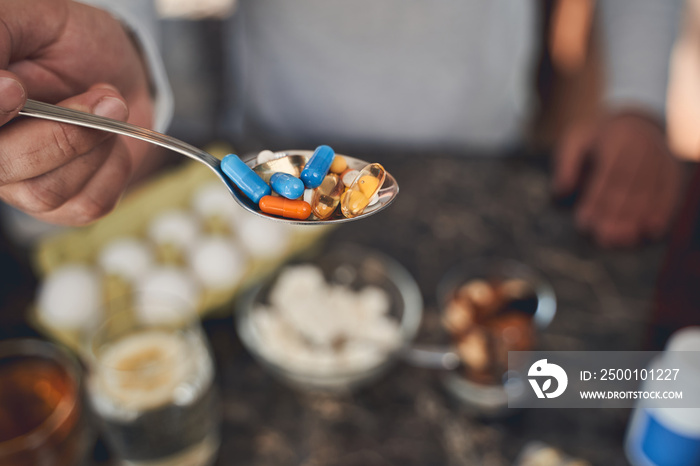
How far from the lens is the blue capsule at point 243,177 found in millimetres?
480

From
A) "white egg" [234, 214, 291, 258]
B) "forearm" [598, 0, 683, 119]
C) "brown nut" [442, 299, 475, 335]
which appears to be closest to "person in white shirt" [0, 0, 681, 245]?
"forearm" [598, 0, 683, 119]

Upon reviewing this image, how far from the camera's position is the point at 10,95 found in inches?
15.3

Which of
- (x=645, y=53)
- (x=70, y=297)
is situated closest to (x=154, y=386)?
(x=70, y=297)

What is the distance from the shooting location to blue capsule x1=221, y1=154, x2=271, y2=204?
1.57 ft

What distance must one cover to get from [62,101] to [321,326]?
1.65ft

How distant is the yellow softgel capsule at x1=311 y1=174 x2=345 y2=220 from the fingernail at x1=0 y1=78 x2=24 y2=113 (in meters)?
0.25

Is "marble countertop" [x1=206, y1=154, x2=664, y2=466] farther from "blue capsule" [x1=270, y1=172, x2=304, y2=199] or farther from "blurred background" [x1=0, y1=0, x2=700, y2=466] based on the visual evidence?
"blue capsule" [x1=270, y1=172, x2=304, y2=199]

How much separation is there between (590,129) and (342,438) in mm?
845

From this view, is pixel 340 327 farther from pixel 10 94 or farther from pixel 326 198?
pixel 10 94

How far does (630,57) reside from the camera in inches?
50.1

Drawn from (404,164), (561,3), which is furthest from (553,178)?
(561,3)

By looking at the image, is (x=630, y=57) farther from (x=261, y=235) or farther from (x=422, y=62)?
(x=261, y=235)

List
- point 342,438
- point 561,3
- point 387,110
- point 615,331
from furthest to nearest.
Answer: point 561,3
point 387,110
point 615,331
point 342,438

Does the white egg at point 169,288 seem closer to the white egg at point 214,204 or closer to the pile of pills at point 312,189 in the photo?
the white egg at point 214,204
